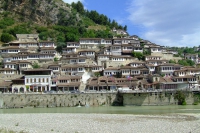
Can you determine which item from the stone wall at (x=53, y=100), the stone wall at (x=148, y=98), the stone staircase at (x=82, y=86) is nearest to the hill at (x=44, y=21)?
the stone staircase at (x=82, y=86)

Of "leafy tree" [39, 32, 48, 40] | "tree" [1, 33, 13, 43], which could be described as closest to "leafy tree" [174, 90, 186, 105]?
"leafy tree" [39, 32, 48, 40]

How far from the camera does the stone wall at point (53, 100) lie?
56875 mm

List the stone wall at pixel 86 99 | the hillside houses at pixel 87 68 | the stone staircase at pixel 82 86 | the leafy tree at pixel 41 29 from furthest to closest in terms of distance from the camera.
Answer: the leafy tree at pixel 41 29
the stone staircase at pixel 82 86
the hillside houses at pixel 87 68
the stone wall at pixel 86 99

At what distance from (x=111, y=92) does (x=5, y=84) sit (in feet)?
86.7

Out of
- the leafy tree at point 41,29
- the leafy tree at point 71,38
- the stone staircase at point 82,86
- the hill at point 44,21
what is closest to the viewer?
the stone staircase at point 82,86

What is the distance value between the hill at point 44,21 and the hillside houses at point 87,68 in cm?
1098

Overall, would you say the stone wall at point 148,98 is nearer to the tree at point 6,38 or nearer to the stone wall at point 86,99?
the stone wall at point 86,99

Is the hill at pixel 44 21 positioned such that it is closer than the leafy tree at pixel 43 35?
No

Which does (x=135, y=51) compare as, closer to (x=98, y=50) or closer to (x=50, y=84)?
(x=98, y=50)

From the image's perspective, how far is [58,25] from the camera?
382 ft

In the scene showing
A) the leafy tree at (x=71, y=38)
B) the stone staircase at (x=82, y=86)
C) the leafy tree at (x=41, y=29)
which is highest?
the leafy tree at (x=41, y=29)

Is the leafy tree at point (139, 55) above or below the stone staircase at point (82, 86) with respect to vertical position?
above

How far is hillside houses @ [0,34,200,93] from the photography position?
6544 cm

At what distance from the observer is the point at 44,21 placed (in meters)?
119
